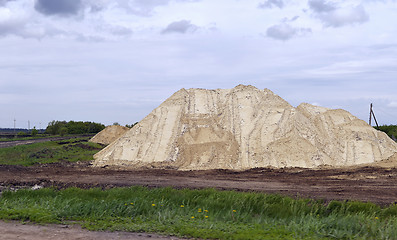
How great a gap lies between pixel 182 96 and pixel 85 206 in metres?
25.1

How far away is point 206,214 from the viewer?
38.0ft

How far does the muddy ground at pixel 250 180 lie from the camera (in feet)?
57.7

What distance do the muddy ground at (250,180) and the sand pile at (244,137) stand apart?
91.5 inches

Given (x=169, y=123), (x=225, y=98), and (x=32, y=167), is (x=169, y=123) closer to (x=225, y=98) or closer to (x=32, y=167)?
(x=225, y=98)

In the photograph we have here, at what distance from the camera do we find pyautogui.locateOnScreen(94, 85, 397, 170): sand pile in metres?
28.4

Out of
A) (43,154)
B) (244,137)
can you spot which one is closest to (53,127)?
(43,154)

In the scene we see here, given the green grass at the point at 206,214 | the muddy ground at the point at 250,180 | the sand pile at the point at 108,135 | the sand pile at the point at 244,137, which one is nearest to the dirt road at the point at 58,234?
the green grass at the point at 206,214

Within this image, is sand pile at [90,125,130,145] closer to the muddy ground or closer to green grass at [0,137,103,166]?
green grass at [0,137,103,166]

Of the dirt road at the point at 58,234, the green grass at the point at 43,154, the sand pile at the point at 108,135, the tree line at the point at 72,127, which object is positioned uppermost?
the tree line at the point at 72,127

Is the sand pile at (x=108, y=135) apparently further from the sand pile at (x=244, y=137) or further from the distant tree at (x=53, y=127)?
the distant tree at (x=53, y=127)

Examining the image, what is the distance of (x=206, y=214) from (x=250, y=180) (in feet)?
34.0

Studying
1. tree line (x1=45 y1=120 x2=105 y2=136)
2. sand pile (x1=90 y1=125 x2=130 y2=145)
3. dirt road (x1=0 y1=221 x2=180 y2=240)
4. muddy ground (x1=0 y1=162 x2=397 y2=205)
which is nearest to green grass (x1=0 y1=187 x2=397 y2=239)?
dirt road (x1=0 y1=221 x2=180 y2=240)

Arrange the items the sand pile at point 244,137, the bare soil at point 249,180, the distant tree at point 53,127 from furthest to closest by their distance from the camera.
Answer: the distant tree at point 53,127
the sand pile at point 244,137
the bare soil at point 249,180

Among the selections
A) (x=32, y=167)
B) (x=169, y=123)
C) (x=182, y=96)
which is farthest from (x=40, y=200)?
(x=182, y=96)
